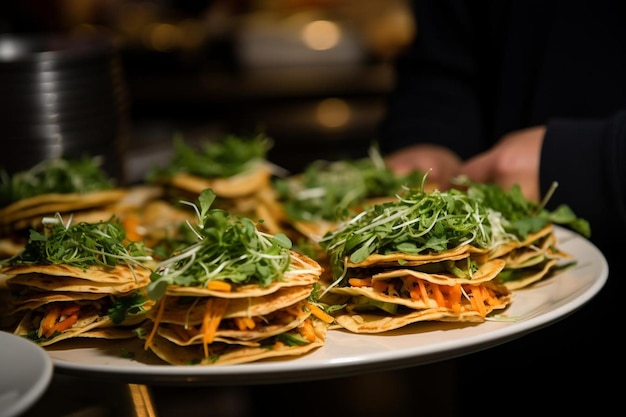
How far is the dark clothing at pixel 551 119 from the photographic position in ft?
6.67

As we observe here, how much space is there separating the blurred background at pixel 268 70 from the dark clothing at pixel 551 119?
2.22m

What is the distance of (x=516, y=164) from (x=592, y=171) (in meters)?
0.21

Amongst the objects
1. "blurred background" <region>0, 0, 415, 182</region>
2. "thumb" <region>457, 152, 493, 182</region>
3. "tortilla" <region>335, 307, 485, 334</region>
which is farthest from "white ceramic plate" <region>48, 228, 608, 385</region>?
"blurred background" <region>0, 0, 415, 182</region>

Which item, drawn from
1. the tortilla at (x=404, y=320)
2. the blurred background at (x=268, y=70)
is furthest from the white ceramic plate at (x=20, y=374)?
the blurred background at (x=268, y=70)

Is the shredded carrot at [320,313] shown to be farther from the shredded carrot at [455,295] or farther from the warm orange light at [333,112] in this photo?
the warm orange light at [333,112]

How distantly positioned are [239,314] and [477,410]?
1559mm

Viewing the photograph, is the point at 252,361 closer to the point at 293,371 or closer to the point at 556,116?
the point at 293,371

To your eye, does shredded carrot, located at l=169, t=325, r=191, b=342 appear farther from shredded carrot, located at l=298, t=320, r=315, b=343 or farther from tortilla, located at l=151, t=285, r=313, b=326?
shredded carrot, located at l=298, t=320, r=315, b=343

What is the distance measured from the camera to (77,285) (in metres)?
1.56

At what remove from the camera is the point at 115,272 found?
63.2 inches

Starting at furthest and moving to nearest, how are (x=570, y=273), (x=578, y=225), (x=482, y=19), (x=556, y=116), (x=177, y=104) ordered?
(x=177, y=104) → (x=482, y=19) → (x=556, y=116) → (x=578, y=225) → (x=570, y=273)

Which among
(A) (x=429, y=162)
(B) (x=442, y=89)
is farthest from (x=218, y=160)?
(B) (x=442, y=89)

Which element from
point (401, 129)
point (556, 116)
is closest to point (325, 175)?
point (401, 129)

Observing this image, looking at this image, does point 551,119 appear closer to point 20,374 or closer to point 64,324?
point 64,324
